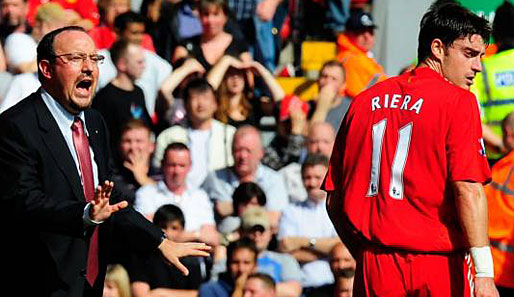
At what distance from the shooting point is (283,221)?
10922 mm

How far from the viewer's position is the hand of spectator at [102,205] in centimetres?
656

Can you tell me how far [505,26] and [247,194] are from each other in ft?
8.02

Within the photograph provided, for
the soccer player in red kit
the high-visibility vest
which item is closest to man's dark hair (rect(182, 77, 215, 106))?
the high-visibility vest

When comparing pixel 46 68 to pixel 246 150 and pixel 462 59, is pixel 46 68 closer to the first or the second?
pixel 462 59

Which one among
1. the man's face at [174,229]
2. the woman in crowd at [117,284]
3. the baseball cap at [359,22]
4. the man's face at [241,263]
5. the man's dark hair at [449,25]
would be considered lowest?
the woman in crowd at [117,284]

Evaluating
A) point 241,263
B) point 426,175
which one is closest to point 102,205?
point 426,175

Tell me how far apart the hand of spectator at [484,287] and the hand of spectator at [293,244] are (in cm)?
436

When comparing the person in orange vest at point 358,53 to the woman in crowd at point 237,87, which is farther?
the person in orange vest at point 358,53

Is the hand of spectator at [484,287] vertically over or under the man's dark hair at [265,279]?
over

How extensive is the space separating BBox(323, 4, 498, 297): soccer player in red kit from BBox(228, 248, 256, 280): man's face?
3.25m

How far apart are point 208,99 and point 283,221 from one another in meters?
1.30

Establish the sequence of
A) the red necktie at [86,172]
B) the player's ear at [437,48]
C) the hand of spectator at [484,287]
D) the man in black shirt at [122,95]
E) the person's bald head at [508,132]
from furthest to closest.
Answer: the man in black shirt at [122,95] < the person's bald head at [508,132] < the red necktie at [86,172] < the player's ear at [437,48] < the hand of spectator at [484,287]

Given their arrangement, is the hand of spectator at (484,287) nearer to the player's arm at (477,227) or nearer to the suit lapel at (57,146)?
the player's arm at (477,227)

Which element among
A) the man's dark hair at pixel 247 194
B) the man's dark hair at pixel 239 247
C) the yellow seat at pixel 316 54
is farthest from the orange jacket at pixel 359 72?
the man's dark hair at pixel 239 247
